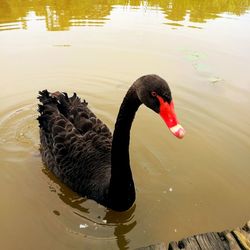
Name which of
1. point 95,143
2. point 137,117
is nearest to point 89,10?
point 137,117

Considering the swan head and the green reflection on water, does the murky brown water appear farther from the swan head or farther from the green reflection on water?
the swan head

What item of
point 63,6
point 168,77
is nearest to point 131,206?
point 168,77

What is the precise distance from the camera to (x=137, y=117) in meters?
4.73

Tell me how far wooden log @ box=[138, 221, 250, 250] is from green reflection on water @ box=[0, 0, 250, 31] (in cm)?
630

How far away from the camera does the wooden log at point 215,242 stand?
230 centimetres

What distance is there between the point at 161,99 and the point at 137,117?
7.96 ft

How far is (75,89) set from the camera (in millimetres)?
5391

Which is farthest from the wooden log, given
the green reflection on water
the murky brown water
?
the green reflection on water

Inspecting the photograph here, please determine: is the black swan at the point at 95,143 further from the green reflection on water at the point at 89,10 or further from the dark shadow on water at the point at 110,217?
the green reflection on water at the point at 89,10

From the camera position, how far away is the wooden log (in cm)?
230

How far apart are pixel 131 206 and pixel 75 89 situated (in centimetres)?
261

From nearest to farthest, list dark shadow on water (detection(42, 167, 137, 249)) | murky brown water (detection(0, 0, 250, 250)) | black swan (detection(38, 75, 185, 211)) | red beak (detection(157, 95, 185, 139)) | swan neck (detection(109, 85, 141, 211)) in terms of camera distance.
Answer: red beak (detection(157, 95, 185, 139)) < black swan (detection(38, 75, 185, 211)) < swan neck (detection(109, 85, 141, 211)) < dark shadow on water (detection(42, 167, 137, 249)) < murky brown water (detection(0, 0, 250, 250))

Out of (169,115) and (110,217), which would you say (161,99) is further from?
(110,217)

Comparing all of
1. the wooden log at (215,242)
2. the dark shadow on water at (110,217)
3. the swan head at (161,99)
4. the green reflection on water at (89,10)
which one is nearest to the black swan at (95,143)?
the swan head at (161,99)
